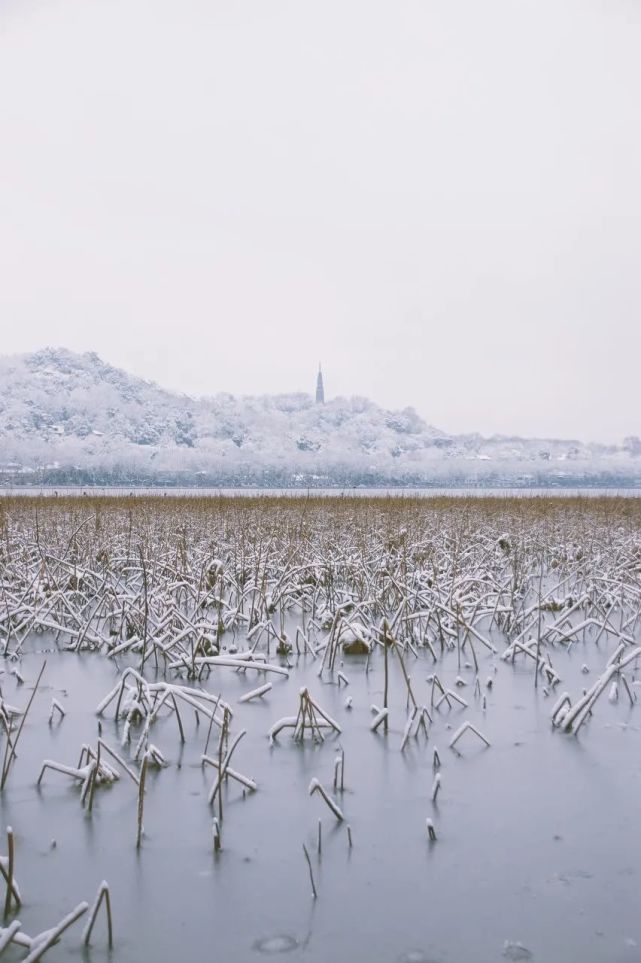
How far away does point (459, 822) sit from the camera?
3404mm

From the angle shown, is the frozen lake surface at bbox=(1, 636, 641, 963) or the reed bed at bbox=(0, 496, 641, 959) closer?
the frozen lake surface at bbox=(1, 636, 641, 963)

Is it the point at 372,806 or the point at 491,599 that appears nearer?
the point at 372,806

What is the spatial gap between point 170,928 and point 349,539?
10799 millimetres

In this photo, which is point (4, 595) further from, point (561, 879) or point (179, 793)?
point (561, 879)

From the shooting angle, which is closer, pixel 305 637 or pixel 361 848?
pixel 361 848

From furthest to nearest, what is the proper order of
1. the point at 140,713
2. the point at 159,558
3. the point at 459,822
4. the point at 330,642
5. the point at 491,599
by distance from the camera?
the point at 159,558, the point at 491,599, the point at 330,642, the point at 140,713, the point at 459,822

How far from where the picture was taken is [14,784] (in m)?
3.73

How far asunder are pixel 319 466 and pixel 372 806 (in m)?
174

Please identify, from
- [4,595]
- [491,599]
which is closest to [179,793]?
[4,595]

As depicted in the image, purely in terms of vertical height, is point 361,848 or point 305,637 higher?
point 305,637

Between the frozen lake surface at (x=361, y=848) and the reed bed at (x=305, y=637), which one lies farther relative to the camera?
the reed bed at (x=305, y=637)

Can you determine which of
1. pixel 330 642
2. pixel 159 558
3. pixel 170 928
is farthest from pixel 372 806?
pixel 159 558

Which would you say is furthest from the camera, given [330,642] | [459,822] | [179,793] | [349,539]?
[349,539]

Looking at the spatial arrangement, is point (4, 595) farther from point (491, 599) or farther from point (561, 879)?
point (561, 879)
